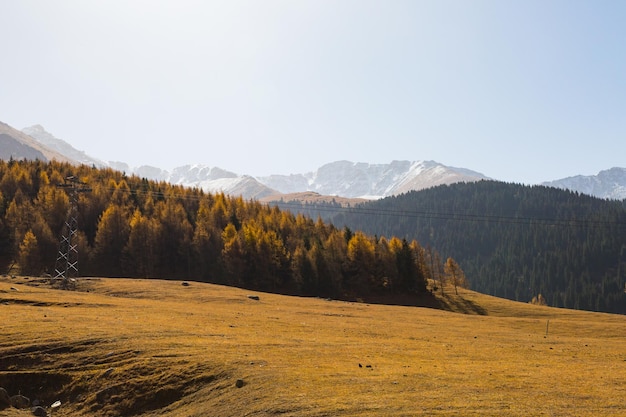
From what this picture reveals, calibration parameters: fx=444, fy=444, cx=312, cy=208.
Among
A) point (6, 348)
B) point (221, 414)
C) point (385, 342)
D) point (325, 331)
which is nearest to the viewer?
point (221, 414)

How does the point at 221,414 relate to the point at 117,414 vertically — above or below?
above

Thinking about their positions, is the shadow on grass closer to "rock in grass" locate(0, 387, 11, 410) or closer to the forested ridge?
the forested ridge

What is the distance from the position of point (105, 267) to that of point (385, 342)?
346 ft

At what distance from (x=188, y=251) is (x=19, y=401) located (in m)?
108

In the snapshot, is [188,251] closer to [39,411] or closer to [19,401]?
[19,401]

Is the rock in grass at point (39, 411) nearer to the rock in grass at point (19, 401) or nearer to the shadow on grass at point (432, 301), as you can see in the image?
the rock in grass at point (19, 401)

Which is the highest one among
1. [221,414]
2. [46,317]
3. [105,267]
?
[221,414]

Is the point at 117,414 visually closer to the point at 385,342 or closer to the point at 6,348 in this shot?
the point at 6,348

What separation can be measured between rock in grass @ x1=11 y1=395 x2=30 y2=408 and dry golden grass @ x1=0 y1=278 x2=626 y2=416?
1066 mm

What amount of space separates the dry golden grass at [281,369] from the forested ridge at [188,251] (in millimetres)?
74877

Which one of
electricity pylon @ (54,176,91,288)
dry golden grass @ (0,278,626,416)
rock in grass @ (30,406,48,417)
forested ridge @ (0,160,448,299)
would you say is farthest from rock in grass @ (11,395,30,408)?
forested ridge @ (0,160,448,299)

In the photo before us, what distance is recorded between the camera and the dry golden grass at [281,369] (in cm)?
1789

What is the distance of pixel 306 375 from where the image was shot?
70.0 feet

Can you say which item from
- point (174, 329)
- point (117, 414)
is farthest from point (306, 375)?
point (174, 329)
